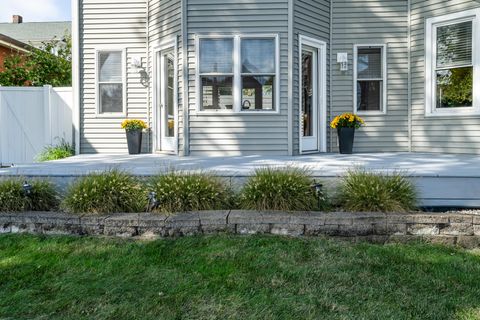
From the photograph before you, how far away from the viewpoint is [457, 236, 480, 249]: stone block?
3.18m

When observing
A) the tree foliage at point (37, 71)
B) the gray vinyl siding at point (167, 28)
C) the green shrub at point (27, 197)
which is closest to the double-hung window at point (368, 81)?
the gray vinyl siding at point (167, 28)

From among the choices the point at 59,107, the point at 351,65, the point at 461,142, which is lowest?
the point at 461,142

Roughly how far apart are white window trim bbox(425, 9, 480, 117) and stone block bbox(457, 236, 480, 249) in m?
4.09

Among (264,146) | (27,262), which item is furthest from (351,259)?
(264,146)

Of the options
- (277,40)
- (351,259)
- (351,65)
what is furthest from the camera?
(351,65)

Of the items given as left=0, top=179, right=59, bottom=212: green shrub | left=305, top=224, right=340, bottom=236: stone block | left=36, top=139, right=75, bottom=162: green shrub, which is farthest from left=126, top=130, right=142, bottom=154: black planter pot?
left=305, top=224, right=340, bottom=236: stone block

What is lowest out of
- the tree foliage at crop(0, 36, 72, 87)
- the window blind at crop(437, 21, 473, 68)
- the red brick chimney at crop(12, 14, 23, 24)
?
the window blind at crop(437, 21, 473, 68)

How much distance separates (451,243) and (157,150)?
221 inches

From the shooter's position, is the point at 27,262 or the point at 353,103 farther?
the point at 353,103

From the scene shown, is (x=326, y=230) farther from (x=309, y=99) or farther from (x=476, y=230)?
(x=309, y=99)

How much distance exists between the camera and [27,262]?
284 centimetres

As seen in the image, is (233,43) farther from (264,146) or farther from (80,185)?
(80,185)

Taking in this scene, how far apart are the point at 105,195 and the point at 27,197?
0.75 metres

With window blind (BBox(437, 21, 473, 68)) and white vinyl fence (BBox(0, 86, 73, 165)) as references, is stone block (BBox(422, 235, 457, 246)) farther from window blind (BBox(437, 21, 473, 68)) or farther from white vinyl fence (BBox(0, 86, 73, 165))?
white vinyl fence (BBox(0, 86, 73, 165))
